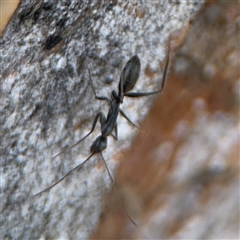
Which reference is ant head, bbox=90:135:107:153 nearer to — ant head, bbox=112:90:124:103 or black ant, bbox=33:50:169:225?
black ant, bbox=33:50:169:225

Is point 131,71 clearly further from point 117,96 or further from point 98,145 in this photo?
point 98,145

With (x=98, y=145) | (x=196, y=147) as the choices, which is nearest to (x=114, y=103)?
(x=98, y=145)

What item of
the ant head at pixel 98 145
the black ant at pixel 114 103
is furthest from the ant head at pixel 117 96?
the ant head at pixel 98 145

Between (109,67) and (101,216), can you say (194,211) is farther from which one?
(109,67)

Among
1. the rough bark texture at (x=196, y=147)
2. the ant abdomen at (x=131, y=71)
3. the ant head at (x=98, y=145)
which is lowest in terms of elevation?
the rough bark texture at (x=196, y=147)

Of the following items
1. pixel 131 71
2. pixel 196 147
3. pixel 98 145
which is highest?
pixel 131 71

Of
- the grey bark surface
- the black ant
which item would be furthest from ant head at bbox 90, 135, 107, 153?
the grey bark surface

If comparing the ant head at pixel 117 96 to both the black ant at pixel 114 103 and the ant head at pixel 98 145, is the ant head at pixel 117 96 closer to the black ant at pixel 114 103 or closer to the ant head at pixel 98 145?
the black ant at pixel 114 103
